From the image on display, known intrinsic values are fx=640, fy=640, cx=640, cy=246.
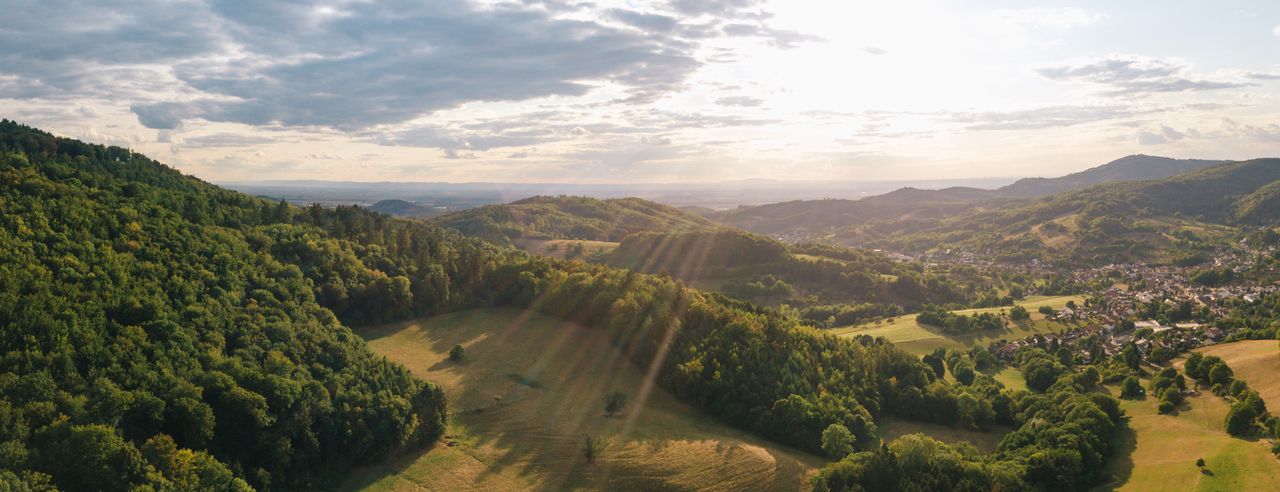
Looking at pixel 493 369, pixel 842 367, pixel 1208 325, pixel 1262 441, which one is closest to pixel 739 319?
pixel 842 367

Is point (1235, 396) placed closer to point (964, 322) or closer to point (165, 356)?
point (964, 322)

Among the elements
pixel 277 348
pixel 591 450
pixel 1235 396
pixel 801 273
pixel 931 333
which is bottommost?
pixel 931 333

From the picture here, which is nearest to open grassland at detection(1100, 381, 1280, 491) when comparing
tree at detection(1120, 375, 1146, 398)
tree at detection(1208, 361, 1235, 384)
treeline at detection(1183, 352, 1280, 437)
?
treeline at detection(1183, 352, 1280, 437)

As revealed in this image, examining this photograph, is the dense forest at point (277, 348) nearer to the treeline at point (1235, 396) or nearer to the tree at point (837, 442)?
the tree at point (837, 442)

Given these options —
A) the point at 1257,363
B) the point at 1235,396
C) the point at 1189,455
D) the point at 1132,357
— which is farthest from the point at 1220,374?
the point at 1189,455

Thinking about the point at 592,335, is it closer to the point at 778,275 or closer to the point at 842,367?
the point at 842,367

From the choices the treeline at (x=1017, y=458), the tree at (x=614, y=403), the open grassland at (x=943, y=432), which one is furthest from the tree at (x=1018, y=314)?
the tree at (x=614, y=403)
